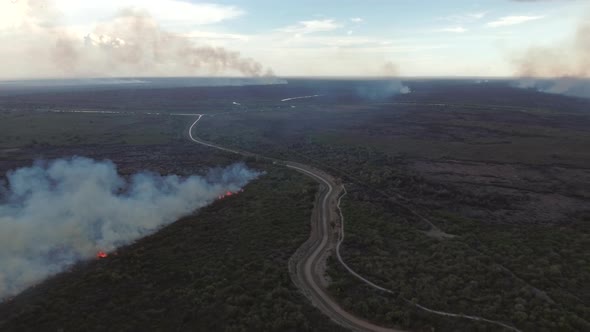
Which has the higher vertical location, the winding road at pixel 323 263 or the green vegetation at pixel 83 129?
the green vegetation at pixel 83 129

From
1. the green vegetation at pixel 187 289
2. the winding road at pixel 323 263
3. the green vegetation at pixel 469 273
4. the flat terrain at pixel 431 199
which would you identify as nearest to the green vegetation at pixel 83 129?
the flat terrain at pixel 431 199

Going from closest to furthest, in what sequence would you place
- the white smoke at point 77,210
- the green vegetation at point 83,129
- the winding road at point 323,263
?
1. the winding road at point 323,263
2. the white smoke at point 77,210
3. the green vegetation at point 83,129

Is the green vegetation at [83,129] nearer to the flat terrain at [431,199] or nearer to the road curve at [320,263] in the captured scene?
the flat terrain at [431,199]

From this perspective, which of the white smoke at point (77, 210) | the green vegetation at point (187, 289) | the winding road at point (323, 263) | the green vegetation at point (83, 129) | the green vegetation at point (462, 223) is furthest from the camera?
the green vegetation at point (83, 129)

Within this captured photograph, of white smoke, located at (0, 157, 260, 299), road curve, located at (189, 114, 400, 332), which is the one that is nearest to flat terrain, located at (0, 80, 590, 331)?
road curve, located at (189, 114, 400, 332)

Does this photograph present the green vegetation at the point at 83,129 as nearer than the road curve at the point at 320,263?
No

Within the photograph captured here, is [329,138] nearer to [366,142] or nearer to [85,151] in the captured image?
[366,142]

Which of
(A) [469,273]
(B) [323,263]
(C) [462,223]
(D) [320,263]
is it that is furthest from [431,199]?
(D) [320,263]
